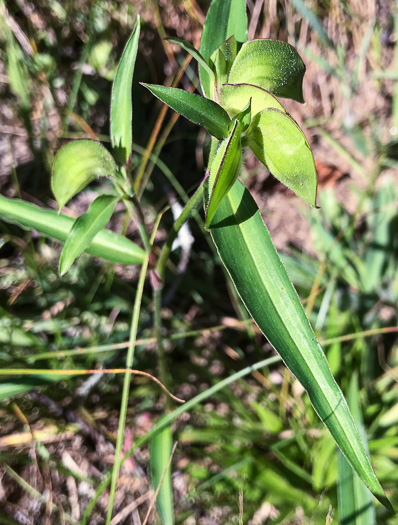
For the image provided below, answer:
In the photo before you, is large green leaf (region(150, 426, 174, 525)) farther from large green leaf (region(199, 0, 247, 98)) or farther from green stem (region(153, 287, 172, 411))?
large green leaf (region(199, 0, 247, 98))

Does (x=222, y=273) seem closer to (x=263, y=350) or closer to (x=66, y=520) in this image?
(x=263, y=350)

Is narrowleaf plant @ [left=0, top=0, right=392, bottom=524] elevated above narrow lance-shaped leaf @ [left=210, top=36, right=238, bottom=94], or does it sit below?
below

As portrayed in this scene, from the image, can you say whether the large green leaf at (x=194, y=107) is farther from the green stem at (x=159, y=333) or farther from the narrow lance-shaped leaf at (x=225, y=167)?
the green stem at (x=159, y=333)

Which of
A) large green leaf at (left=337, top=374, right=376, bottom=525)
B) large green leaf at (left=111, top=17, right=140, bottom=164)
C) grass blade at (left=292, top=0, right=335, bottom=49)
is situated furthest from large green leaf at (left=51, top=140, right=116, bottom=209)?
grass blade at (left=292, top=0, right=335, bottom=49)

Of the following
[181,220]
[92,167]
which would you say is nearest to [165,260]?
[181,220]

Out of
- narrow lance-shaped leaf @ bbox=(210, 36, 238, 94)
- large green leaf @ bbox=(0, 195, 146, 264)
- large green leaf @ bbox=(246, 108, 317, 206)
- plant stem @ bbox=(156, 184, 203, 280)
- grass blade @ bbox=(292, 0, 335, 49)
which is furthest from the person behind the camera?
grass blade @ bbox=(292, 0, 335, 49)

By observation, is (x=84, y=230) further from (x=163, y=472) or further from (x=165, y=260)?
(x=163, y=472)

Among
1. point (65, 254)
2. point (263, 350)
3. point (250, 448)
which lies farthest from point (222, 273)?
point (65, 254)
